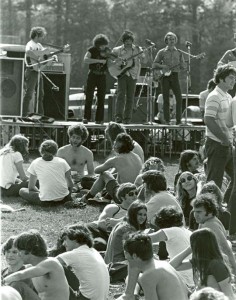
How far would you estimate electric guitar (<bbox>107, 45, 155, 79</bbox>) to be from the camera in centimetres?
1655

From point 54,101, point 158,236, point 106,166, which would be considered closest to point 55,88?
point 54,101

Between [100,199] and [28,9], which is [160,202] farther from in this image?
[28,9]

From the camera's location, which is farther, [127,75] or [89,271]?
[127,75]

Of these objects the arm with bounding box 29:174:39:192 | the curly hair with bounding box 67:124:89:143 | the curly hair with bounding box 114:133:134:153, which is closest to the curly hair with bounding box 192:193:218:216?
the curly hair with bounding box 114:133:134:153

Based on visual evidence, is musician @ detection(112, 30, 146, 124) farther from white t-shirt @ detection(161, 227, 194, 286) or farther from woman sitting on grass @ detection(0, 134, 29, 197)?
white t-shirt @ detection(161, 227, 194, 286)

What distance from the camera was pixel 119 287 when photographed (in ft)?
26.9

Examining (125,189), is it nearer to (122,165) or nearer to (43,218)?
(43,218)

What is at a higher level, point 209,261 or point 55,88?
point 55,88

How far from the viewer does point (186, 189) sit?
10.2 metres

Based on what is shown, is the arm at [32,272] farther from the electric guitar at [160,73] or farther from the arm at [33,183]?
the electric guitar at [160,73]

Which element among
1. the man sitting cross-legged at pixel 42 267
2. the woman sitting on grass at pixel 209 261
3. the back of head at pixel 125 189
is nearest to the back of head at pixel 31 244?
the man sitting cross-legged at pixel 42 267

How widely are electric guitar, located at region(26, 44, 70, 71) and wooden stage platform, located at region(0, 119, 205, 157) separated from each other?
102 cm

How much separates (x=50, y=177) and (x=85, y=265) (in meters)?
4.84

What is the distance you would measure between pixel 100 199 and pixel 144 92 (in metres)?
8.12
